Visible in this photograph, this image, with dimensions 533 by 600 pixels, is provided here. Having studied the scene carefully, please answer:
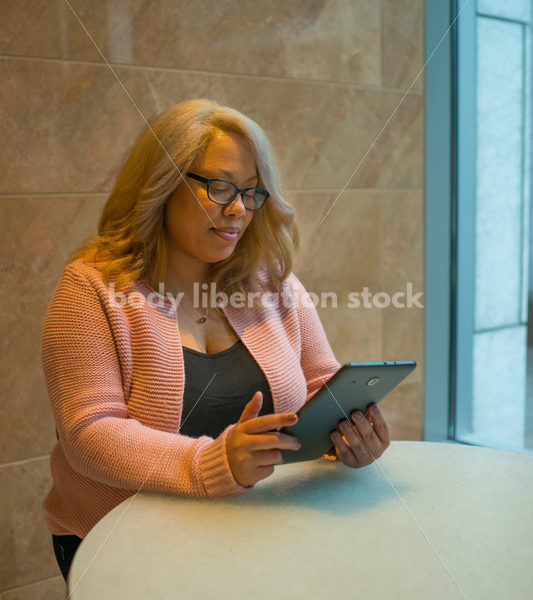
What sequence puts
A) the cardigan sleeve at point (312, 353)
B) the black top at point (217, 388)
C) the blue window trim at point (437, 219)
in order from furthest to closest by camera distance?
1. the blue window trim at point (437, 219)
2. the cardigan sleeve at point (312, 353)
3. the black top at point (217, 388)

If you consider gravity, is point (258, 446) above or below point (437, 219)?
below

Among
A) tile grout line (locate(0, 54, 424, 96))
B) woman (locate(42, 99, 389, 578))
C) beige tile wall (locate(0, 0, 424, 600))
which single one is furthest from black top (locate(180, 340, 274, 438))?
tile grout line (locate(0, 54, 424, 96))

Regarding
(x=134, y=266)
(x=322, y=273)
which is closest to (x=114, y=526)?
(x=134, y=266)

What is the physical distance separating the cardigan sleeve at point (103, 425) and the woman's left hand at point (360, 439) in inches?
6.9

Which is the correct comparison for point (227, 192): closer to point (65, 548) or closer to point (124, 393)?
point (124, 393)

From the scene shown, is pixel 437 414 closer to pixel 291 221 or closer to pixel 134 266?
pixel 291 221

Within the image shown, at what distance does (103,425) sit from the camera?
1.04 metres

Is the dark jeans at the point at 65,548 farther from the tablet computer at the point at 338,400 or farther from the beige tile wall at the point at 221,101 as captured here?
the beige tile wall at the point at 221,101

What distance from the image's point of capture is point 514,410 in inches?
106

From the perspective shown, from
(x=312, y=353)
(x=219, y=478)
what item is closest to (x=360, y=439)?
(x=219, y=478)

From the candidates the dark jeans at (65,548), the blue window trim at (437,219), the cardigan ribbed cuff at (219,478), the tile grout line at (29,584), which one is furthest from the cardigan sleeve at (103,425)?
the blue window trim at (437,219)

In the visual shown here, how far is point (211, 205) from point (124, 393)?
0.36 m

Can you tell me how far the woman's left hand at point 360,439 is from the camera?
1.04m

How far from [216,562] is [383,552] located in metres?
0.19
